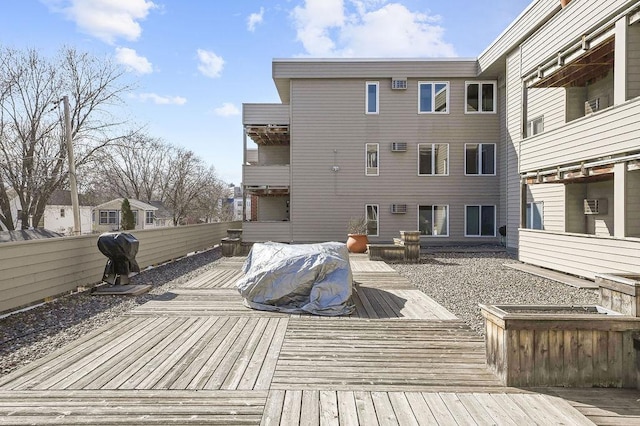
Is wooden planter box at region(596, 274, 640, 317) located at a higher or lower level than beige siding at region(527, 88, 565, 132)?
lower

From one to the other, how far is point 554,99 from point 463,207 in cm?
568

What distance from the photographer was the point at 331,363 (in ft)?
12.2

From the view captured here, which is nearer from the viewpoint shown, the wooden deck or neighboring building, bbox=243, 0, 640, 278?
the wooden deck

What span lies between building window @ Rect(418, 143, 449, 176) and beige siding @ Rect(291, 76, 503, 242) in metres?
0.19

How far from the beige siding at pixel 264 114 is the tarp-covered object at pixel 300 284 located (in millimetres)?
10238

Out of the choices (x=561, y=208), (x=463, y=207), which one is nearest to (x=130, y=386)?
(x=561, y=208)

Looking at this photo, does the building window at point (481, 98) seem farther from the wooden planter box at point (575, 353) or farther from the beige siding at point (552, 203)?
the wooden planter box at point (575, 353)

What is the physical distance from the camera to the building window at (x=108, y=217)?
34.1m

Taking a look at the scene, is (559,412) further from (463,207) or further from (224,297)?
(463,207)

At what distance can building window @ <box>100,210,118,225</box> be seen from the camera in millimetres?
34062

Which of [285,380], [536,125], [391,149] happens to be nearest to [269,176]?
[391,149]

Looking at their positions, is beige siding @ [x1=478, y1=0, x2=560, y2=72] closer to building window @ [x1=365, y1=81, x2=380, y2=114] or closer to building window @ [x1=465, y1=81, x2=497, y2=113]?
building window @ [x1=465, y1=81, x2=497, y2=113]

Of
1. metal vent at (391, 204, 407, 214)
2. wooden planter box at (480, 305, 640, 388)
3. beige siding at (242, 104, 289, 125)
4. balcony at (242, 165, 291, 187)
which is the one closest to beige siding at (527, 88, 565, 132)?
metal vent at (391, 204, 407, 214)

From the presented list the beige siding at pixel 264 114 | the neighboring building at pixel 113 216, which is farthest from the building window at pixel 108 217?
the beige siding at pixel 264 114
